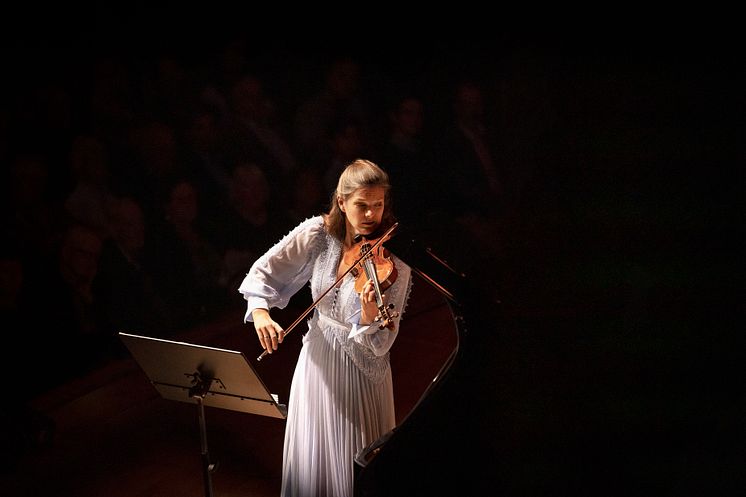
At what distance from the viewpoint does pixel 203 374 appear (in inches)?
83.0

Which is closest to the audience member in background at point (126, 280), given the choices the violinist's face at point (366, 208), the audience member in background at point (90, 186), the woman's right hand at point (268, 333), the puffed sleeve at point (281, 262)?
the audience member in background at point (90, 186)

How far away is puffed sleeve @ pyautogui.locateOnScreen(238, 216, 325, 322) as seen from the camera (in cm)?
240

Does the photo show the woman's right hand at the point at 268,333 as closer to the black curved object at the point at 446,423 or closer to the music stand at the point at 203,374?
the music stand at the point at 203,374

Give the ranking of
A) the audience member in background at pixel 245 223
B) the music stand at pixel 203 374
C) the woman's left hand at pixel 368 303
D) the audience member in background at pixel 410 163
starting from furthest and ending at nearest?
the audience member in background at pixel 410 163 < the audience member in background at pixel 245 223 < the woman's left hand at pixel 368 303 < the music stand at pixel 203 374

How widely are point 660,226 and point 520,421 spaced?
3.34ft

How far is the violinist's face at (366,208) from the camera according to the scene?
2184 mm

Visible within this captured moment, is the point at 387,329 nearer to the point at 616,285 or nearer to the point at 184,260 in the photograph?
the point at 616,285

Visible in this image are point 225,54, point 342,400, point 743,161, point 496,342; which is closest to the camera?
point 496,342

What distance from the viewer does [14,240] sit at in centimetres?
357

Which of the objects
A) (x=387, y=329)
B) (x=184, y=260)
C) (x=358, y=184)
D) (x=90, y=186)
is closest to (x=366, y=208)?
(x=358, y=184)

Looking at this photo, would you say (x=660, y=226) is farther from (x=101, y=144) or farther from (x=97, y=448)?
(x=101, y=144)

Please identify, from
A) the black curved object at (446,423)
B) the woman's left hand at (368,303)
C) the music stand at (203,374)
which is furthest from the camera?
the woman's left hand at (368,303)

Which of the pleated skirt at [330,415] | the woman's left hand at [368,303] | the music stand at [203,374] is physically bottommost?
the pleated skirt at [330,415]

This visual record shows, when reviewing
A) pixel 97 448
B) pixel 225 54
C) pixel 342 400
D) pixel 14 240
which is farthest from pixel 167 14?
pixel 342 400
